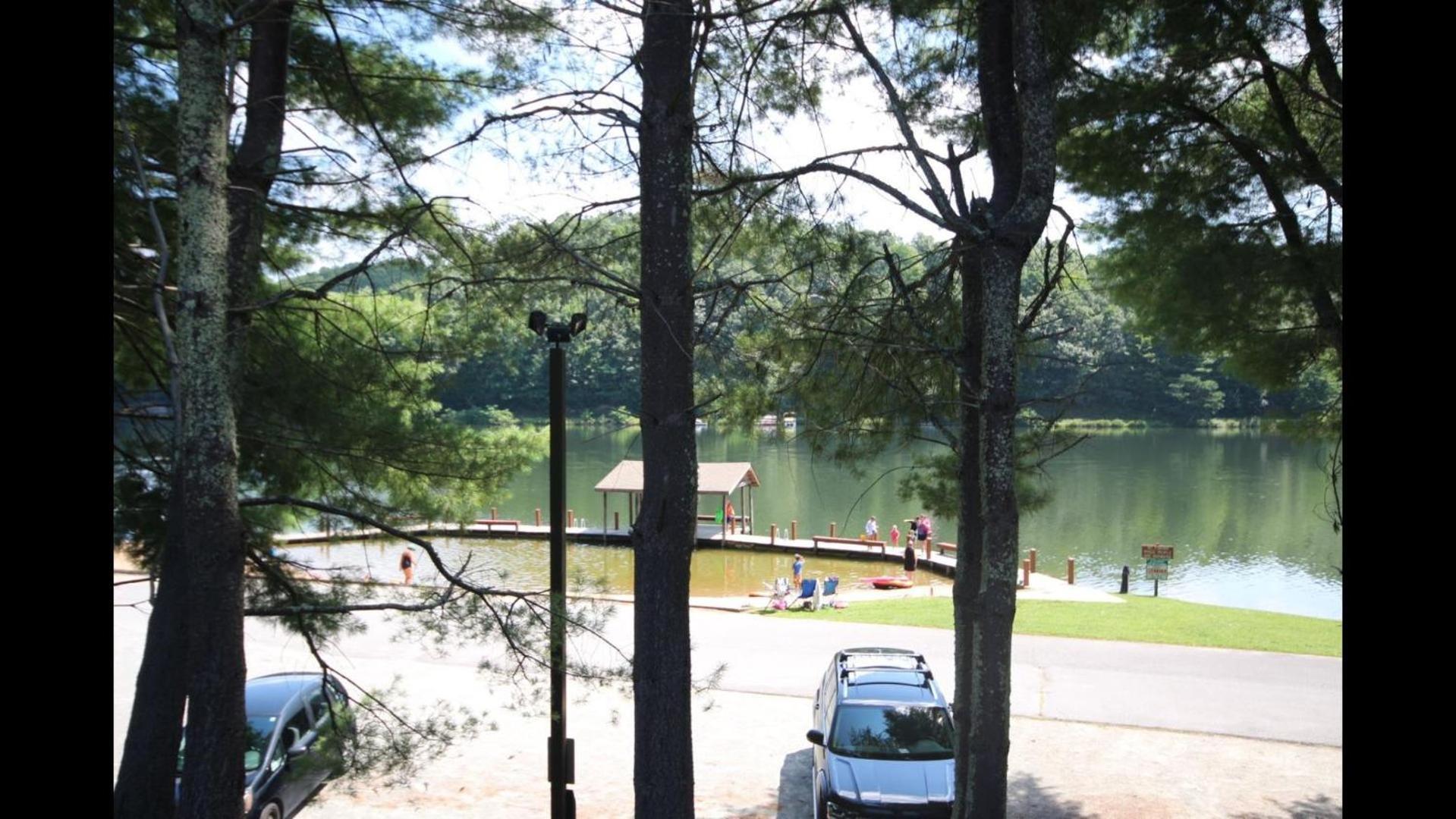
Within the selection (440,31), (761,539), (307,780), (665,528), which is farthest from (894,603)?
(440,31)

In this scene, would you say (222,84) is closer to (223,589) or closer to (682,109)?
(223,589)

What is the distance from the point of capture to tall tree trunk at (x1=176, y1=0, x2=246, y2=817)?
4.08 metres

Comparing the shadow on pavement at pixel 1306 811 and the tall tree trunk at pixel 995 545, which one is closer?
the tall tree trunk at pixel 995 545

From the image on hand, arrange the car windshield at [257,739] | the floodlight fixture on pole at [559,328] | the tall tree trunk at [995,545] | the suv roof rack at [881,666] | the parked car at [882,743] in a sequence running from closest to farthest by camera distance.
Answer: the tall tree trunk at [995,545]
the floodlight fixture on pole at [559,328]
the parked car at [882,743]
the car windshield at [257,739]
the suv roof rack at [881,666]

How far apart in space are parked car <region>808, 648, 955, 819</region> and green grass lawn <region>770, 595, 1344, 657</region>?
612 centimetres

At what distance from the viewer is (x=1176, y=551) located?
25328 mm

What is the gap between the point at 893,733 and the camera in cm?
834

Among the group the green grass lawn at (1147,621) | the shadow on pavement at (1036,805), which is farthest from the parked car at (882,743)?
the green grass lawn at (1147,621)

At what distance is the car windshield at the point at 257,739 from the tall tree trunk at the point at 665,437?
157 inches

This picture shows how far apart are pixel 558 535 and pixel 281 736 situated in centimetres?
368

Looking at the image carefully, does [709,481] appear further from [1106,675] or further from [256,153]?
[256,153]

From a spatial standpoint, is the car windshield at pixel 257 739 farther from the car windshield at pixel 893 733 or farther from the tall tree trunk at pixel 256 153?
the car windshield at pixel 893 733

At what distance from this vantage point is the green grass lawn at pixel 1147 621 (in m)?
14.5

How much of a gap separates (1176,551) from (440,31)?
24.5 meters
